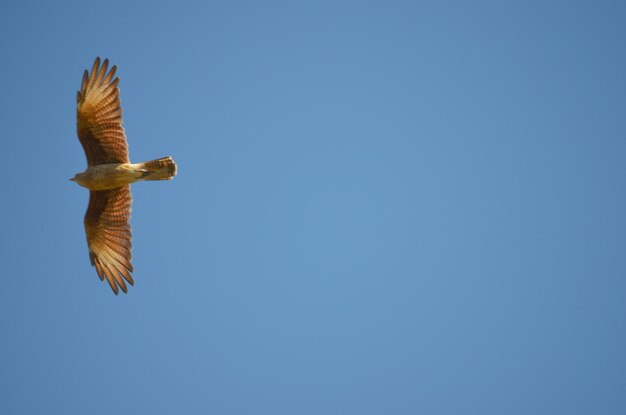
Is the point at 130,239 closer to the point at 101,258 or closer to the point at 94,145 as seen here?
the point at 101,258

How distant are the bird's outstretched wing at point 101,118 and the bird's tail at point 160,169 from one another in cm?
64

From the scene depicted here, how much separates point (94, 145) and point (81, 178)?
0.73m

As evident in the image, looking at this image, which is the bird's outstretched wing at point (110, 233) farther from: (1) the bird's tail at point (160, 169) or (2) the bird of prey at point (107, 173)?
(1) the bird's tail at point (160, 169)

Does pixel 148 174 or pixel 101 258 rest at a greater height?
pixel 148 174

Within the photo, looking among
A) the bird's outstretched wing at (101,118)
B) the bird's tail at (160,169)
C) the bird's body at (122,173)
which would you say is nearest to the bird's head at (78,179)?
the bird's body at (122,173)

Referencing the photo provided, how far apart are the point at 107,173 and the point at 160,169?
1071 millimetres

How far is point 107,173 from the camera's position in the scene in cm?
1288

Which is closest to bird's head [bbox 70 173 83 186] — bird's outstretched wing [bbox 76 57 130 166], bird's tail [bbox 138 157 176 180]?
bird's outstretched wing [bbox 76 57 130 166]

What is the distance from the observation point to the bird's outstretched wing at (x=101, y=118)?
41.8 feet

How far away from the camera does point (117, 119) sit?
42.3 feet

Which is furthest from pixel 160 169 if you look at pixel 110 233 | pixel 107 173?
pixel 110 233

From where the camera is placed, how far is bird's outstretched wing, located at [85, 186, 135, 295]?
13.6 metres

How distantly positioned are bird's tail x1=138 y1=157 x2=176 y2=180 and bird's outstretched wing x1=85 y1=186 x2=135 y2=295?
1.18m

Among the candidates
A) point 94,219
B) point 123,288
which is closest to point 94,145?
point 94,219
